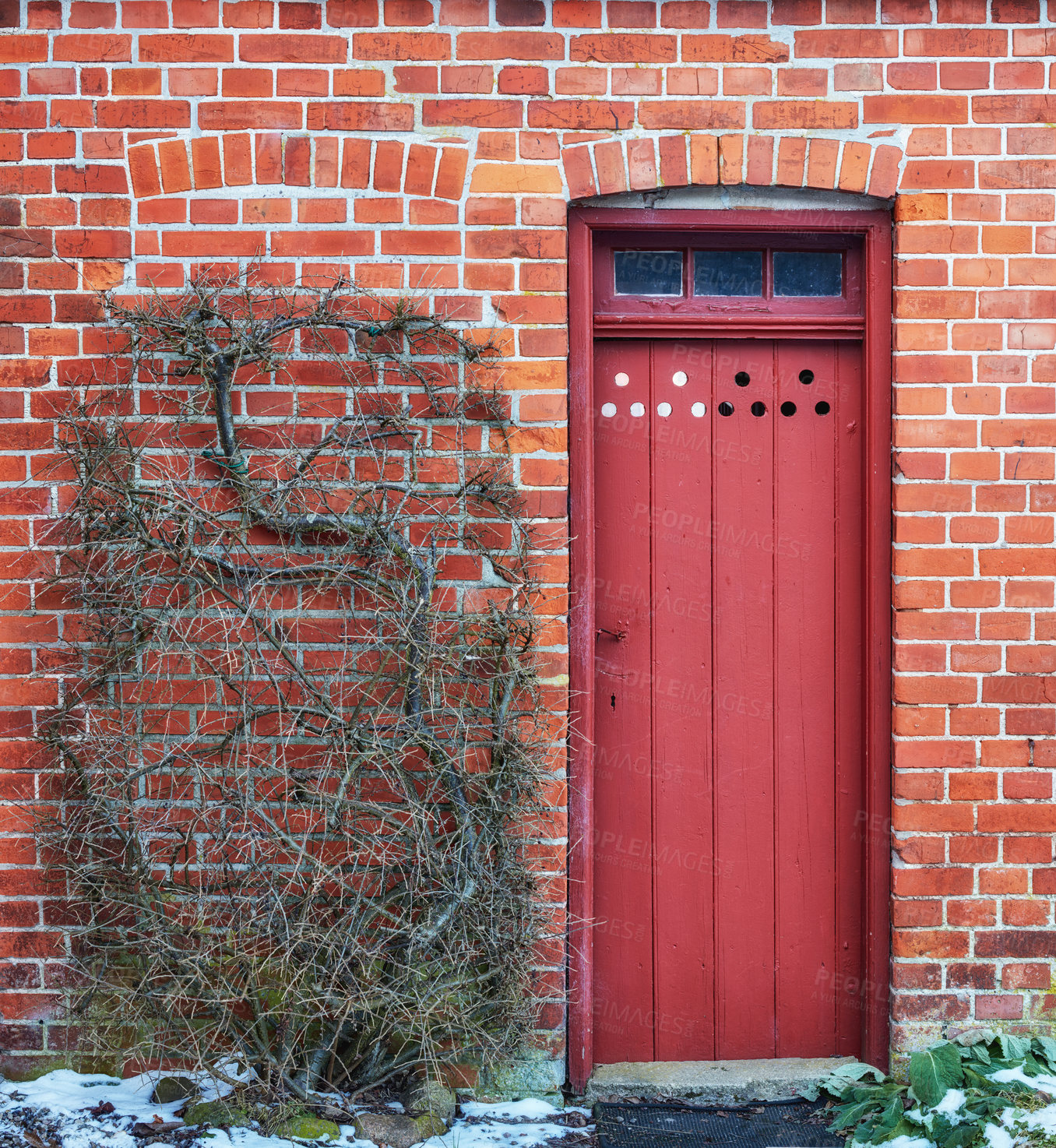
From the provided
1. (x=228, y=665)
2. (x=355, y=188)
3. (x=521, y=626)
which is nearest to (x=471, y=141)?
(x=355, y=188)

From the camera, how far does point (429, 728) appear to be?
2.90m

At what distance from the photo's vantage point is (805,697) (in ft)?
11.1

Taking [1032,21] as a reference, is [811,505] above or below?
below

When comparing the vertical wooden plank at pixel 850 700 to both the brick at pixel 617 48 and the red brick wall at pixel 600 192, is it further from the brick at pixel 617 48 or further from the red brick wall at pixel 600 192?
the brick at pixel 617 48

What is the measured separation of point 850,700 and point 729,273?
1.47 m

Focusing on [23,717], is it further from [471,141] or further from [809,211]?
[809,211]

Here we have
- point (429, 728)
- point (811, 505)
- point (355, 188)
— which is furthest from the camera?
point (811, 505)

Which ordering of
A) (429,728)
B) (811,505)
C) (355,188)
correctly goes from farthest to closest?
(811,505)
(355,188)
(429,728)

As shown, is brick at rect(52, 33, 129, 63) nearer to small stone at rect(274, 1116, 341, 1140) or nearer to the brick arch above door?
the brick arch above door

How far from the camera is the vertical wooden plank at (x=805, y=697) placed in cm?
336

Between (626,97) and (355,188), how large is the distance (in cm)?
87

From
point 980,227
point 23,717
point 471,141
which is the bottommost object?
point 23,717

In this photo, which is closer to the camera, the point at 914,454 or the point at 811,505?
the point at 914,454

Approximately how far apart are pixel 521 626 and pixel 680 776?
2.64 feet
